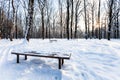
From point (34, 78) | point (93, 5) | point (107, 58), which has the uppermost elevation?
point (93, 5)

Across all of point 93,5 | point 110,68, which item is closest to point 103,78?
point 110,68

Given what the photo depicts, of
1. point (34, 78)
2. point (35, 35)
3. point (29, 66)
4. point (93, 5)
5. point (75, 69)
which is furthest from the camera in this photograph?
point (35, 35)

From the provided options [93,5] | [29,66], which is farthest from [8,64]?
[93,5]

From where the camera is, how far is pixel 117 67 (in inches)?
245

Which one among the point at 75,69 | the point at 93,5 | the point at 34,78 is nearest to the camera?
the point at 34,78

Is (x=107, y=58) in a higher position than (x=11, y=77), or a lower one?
higher

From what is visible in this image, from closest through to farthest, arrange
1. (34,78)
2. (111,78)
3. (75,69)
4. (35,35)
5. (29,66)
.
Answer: (111,78)
(34,78)
(75,69)
(29,66)
(35,35)

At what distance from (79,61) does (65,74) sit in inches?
65.6

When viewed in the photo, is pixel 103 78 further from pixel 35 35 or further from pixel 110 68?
pixel 35 35

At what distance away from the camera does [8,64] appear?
301 inches

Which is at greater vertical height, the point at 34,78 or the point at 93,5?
the point at 93,5

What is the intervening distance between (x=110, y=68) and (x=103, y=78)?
1.02 meters

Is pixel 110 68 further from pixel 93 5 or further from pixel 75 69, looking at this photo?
pixel 93 5

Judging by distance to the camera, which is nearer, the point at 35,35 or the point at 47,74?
the point at 47,74
